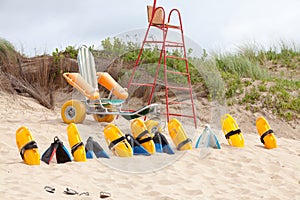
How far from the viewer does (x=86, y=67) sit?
6.04 metres

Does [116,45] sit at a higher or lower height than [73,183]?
higher

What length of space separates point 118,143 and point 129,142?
0.65 feet

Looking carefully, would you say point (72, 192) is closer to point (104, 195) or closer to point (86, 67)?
point (104, 195)

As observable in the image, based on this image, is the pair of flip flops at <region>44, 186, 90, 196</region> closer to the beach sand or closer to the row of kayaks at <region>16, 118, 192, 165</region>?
the beach sand

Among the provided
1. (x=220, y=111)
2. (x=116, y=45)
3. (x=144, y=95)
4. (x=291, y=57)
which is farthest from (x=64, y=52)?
(x=291, y=57)

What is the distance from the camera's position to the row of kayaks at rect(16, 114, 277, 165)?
3.88 meters

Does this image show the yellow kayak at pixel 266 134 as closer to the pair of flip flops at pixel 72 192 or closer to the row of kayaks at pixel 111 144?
Answer: the row of kayaks at pixel 111 144

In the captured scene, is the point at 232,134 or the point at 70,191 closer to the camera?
the point at 70,191

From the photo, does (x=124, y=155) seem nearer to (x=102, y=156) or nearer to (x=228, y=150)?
(x=102, y=156)

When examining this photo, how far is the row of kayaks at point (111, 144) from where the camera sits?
3840 mm

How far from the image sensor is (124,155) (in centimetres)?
434

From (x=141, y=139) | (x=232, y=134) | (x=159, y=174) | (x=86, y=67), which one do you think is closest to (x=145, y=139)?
(x=141, y=139)

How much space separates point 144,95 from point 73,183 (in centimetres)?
452

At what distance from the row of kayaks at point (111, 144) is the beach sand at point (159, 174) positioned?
94mm
